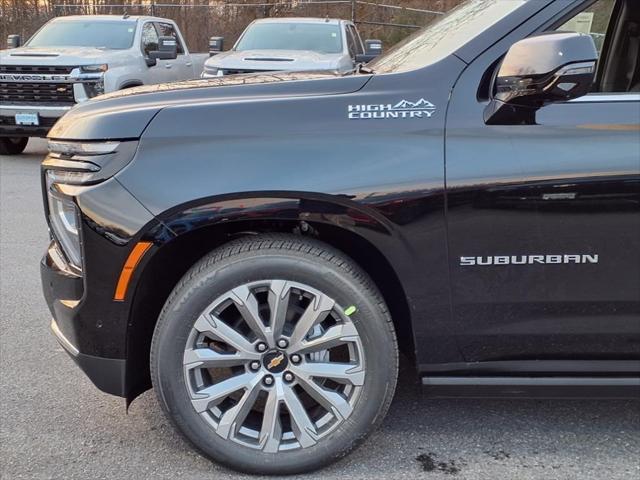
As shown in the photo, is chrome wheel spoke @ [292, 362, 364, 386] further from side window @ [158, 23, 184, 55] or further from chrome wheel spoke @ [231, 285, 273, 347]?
side window @ [158, 23, 184, 55]

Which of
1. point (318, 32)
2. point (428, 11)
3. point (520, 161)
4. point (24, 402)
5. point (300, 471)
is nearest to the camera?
point (520, 161)

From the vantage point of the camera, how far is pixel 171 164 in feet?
7.78

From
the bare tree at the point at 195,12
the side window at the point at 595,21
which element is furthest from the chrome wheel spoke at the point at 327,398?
the bare tree at the point at 195,12

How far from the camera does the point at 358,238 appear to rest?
244 centimetres

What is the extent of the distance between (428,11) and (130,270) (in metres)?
19.3

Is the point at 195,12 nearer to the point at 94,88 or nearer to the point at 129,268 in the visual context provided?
the point at 94,88

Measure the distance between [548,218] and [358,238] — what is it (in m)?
0.67

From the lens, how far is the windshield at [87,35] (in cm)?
1003

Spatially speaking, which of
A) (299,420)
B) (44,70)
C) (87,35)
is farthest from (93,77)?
(299,420)

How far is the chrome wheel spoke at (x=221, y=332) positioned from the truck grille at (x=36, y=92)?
7502mm

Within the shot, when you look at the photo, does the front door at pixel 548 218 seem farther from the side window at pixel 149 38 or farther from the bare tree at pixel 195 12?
the bare tree at pixel 195 12

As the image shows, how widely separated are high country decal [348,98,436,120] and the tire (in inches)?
19.7

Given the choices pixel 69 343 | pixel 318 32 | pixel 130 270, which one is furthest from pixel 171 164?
pixel 318 32

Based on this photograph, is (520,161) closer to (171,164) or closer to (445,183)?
(445,183)
